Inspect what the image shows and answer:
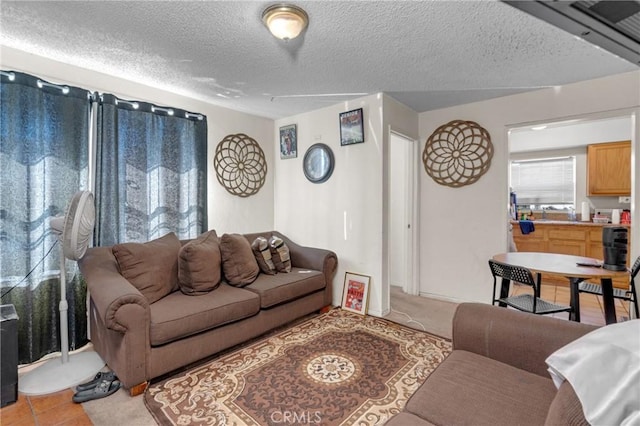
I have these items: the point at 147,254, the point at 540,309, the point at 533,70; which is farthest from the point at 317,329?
the point at 533,70

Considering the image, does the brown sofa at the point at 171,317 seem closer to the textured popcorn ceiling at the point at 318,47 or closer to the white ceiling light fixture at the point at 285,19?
the textured popcorn ceiling at the point at 318,47

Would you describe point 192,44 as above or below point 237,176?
above

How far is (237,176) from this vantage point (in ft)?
12.1

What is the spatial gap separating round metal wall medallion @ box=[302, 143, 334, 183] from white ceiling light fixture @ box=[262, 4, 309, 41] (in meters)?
1.79

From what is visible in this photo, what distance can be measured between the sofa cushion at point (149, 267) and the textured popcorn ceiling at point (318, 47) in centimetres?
152

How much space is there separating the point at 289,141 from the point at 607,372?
143 inches

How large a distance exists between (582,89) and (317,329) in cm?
343

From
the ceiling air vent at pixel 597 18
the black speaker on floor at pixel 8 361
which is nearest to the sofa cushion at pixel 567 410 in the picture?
the ceiling air vent at pixel 597 18

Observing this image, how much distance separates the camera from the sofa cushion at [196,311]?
1.97 m

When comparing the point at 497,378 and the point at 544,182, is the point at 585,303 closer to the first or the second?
the point at 544,182

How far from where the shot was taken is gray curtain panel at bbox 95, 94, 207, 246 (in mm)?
2578

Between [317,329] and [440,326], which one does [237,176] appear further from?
[440,326]

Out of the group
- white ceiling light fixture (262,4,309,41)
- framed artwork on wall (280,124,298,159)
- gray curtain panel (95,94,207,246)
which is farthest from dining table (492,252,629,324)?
gray curtain panel (95,94,207,246)

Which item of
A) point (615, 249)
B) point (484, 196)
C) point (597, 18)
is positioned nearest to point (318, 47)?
point (597, 18)
